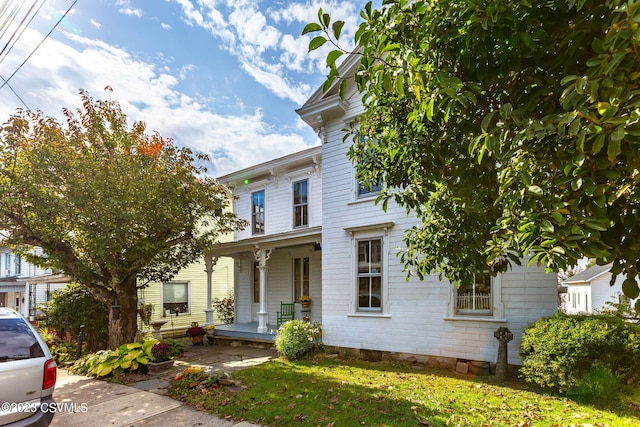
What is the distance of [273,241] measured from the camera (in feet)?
39.1

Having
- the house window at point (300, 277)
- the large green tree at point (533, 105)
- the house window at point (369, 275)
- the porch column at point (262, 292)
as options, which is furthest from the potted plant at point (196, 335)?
the large green tree at point (533, 105)

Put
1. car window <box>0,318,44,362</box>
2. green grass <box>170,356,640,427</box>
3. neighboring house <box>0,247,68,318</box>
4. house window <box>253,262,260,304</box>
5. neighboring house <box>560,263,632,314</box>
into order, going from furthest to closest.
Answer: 1. neighboring house <box>560,263,632,314</box>
2. neighboring house <box>0,247,68,318</box>
3. house window <box>253,262,260,304</box>
4. green grass <box>170,356,640,427</box>
5. car window <box>0,318,44,362</box>

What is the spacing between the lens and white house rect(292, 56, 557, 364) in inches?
291

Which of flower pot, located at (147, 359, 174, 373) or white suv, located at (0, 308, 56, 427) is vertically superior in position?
white suv, located at (0, 308, 56, 427)

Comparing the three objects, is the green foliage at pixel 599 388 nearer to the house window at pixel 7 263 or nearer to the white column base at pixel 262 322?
the white column base at pixel 262 322

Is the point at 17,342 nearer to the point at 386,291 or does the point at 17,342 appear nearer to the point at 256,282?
the point at 386,291

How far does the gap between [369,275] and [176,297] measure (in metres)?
13.0

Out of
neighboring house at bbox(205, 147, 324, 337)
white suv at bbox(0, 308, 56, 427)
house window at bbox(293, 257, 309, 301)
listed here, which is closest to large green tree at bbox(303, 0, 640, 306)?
white suv at bbox(0, 308, 56, 427)

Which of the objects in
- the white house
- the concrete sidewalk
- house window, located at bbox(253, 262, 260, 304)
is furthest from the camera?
house window, located at bbox(253, 262, 260, 304)

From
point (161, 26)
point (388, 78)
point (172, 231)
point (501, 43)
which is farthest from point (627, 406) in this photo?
point (161, 26)

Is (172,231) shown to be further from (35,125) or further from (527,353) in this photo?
(527,353)

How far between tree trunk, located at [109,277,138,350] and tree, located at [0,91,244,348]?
3 cm

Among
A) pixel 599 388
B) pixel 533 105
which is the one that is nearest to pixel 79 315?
pixel 533 105

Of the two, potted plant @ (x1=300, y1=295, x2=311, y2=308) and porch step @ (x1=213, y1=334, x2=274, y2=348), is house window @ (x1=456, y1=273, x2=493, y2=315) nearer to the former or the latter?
potted plant @ (x1=300, y1=295, x2=311, y2=308)
